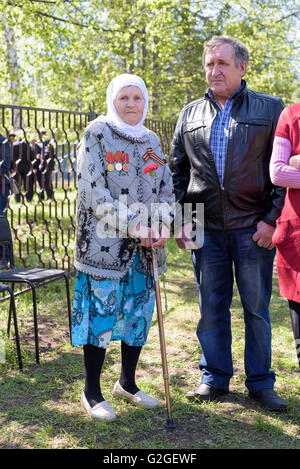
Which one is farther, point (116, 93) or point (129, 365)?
point (129, 365)

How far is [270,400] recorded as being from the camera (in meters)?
3.21

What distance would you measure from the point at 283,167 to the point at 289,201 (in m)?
0.20

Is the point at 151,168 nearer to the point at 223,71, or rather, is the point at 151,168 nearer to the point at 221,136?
the point at 221,136

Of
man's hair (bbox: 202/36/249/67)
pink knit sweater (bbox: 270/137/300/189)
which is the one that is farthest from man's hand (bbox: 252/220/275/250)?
man's hair (bbox: 202/36/249/67)

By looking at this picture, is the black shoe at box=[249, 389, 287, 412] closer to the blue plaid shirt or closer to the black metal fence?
the blue plaid shirt

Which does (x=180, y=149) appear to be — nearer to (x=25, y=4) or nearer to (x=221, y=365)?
(x=221, y=365)

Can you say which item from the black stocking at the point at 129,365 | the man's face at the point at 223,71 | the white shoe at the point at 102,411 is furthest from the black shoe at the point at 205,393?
the man's face at the point at 223,71

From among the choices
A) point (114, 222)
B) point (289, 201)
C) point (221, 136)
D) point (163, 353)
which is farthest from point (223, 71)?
point (163, 353)

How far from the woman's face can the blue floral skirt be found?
2.68 feet

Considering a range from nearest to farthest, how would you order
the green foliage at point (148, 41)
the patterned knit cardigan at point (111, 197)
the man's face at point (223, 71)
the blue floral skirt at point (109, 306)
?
1. the patterned knit cardigan at point (111, 197)
2. the blue floral skirt at point (109, 306)
3. the man's face at point (223, 71)
4. the green foliage at point (148, 41)

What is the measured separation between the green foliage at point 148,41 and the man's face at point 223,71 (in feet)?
21.2

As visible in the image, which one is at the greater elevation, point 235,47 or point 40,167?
point 235,47

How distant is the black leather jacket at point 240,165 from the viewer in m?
3.11

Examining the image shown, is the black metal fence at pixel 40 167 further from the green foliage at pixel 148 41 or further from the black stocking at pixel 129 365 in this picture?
the green foliage at pixel 148 41
